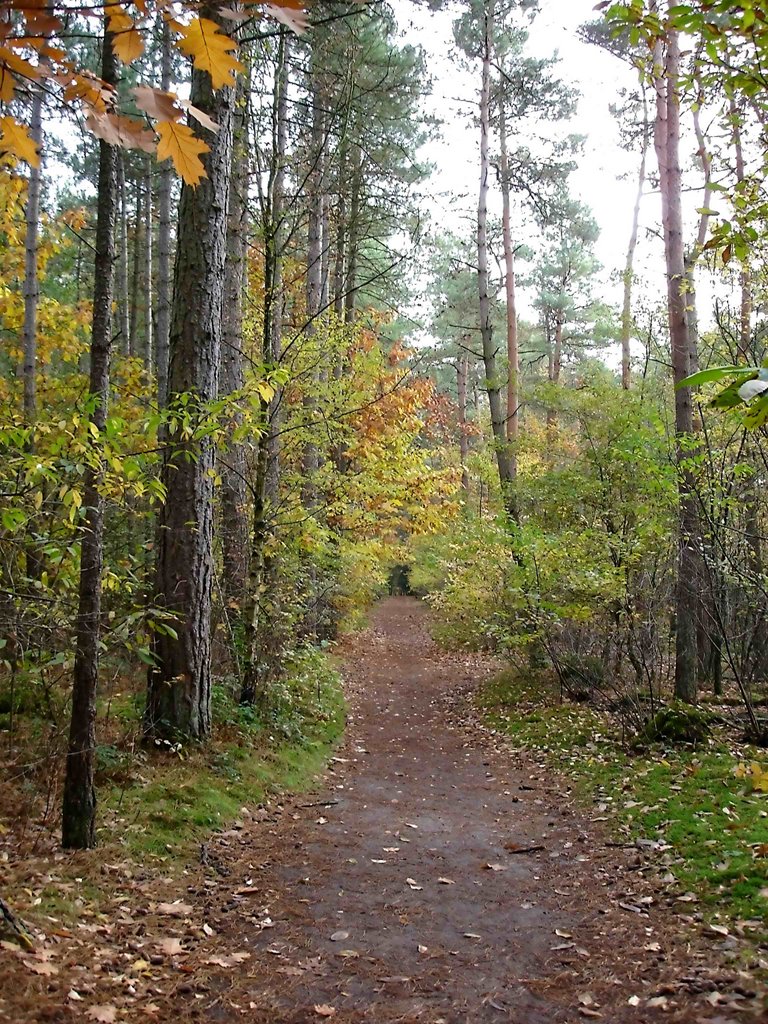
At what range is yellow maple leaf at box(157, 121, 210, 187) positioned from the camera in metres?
1.43

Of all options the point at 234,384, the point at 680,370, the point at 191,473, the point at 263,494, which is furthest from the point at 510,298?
the point at 191,473

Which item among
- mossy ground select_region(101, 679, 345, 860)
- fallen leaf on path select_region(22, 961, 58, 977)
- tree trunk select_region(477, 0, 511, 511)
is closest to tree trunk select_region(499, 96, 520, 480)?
tree trunk select_region(477, 0, 511, 511)

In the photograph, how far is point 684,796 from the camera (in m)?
6.14

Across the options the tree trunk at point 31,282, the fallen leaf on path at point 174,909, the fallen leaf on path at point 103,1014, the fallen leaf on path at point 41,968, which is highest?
the tree trunk at point 31,282

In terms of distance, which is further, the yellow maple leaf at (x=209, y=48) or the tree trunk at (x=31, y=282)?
the tree trunk at (x=31, y=282)

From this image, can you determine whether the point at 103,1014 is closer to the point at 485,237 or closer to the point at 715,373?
the point at 715,373

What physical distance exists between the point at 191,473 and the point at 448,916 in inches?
160

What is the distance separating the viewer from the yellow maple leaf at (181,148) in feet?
4.69

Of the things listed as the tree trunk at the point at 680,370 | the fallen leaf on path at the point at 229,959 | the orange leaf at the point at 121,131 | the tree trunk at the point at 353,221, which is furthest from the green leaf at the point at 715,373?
the tree trunk at the point at 353,221

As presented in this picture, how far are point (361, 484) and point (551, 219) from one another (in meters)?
9.35

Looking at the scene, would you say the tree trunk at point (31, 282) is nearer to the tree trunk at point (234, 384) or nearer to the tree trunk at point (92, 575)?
the tree trunk at point (234, 384)

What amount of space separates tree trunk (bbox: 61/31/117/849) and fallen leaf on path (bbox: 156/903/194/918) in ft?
2.07

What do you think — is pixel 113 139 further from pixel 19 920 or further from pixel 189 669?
pixel 189 669

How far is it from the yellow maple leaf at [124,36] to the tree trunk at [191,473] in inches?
198
